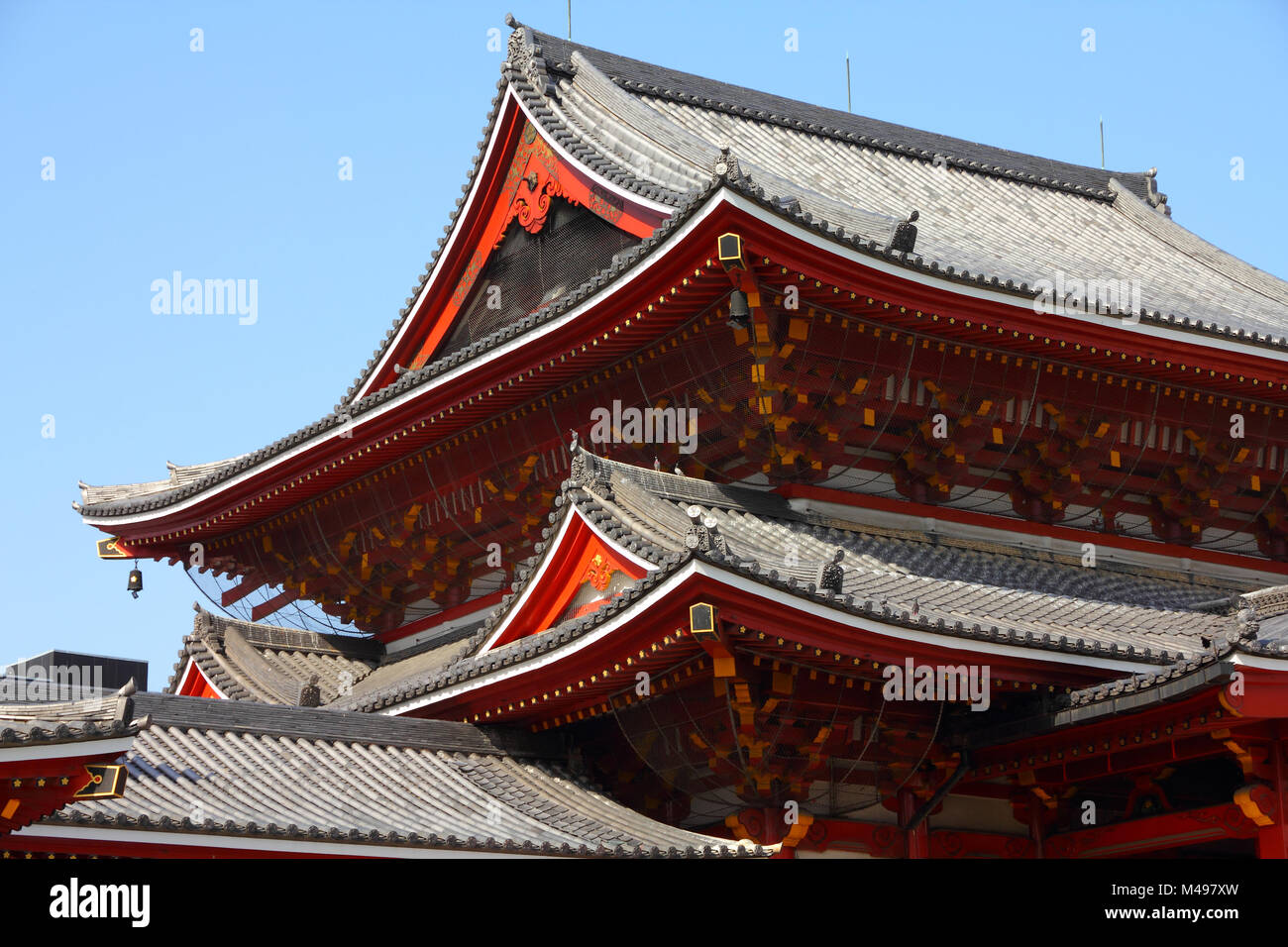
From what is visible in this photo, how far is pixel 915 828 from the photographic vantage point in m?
16.6

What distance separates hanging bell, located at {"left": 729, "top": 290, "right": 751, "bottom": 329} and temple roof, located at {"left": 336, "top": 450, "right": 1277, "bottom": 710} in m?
1.89

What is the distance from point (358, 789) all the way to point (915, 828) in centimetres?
538

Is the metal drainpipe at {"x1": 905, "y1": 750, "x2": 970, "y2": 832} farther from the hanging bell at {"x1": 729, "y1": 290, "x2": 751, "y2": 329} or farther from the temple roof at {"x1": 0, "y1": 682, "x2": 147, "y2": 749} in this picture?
the temple roof at {"x1": 0, "y1": 682, "x2": 147, "y2": 749}

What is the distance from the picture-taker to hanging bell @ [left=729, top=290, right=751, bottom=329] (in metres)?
17.0

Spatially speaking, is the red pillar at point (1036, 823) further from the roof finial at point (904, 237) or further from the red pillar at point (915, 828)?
the roof finial at point (904, 237)

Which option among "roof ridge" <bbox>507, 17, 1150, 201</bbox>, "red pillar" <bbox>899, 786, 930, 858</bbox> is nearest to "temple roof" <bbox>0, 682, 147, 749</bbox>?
"red pillar" <bbox>899, 786, 930, 858</bbox>

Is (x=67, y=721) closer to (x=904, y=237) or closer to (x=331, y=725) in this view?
(x=331, y=725)

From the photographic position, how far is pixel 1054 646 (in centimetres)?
→ 1550

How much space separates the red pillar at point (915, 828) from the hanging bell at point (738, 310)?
487 cm

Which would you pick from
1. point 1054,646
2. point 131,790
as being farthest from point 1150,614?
point 131,790
